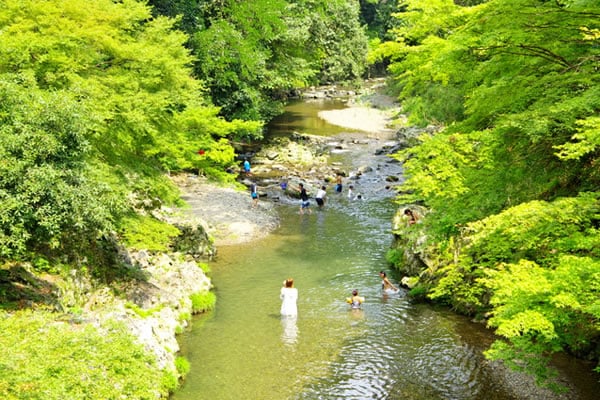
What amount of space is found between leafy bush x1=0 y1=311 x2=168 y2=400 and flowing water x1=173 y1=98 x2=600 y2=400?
3054mm

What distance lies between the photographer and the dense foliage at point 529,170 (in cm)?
815

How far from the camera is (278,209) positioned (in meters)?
28.7

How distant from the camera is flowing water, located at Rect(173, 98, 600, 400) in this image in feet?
41.0

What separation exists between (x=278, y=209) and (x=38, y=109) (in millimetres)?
17710

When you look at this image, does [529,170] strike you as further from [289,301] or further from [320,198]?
[320,198]

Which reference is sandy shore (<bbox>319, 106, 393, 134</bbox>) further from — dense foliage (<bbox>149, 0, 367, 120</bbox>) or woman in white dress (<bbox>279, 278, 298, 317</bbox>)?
woman in white dress (<bbox>279, 278, 298, 317</bbox>)

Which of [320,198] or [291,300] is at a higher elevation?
[291,300]

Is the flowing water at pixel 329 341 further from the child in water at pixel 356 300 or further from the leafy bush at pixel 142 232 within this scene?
the leafy bush at pixel 142 232

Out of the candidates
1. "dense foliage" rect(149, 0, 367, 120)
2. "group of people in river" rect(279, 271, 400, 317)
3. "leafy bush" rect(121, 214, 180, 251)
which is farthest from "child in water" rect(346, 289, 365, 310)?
"dense foliage" rect(149, 0, 367, 120)

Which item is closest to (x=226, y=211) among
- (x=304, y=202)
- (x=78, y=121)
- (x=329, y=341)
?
(x=304, y=202)

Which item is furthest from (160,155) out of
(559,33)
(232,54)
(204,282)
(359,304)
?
(232,54)

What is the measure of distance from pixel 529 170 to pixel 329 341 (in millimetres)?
6973

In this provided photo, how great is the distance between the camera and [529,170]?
457 inches

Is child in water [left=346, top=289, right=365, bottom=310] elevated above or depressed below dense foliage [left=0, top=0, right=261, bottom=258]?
below
